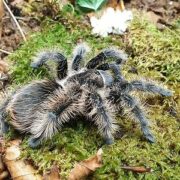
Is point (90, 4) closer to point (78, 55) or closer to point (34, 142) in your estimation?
point (78, 55)

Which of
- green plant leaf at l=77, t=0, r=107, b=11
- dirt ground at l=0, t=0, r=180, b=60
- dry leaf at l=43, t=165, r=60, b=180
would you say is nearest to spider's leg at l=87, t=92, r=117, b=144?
dry leaf at l=43, t=165, r=60, b=180

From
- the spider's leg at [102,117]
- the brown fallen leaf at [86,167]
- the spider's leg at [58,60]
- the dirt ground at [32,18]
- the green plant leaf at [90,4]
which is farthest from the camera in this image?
the green plant leaf at [90,4]

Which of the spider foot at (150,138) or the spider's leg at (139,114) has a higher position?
the spider's leg at (139,114)

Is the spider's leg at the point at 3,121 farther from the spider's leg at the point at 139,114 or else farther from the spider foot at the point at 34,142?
the spider's leg at the point at 139,114

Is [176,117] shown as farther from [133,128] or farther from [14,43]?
[14,43]

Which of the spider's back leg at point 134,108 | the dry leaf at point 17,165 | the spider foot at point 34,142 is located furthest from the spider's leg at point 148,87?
the dry leaf at point 17,165

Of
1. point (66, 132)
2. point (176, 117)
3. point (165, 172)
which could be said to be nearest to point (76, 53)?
point (66, 132)
